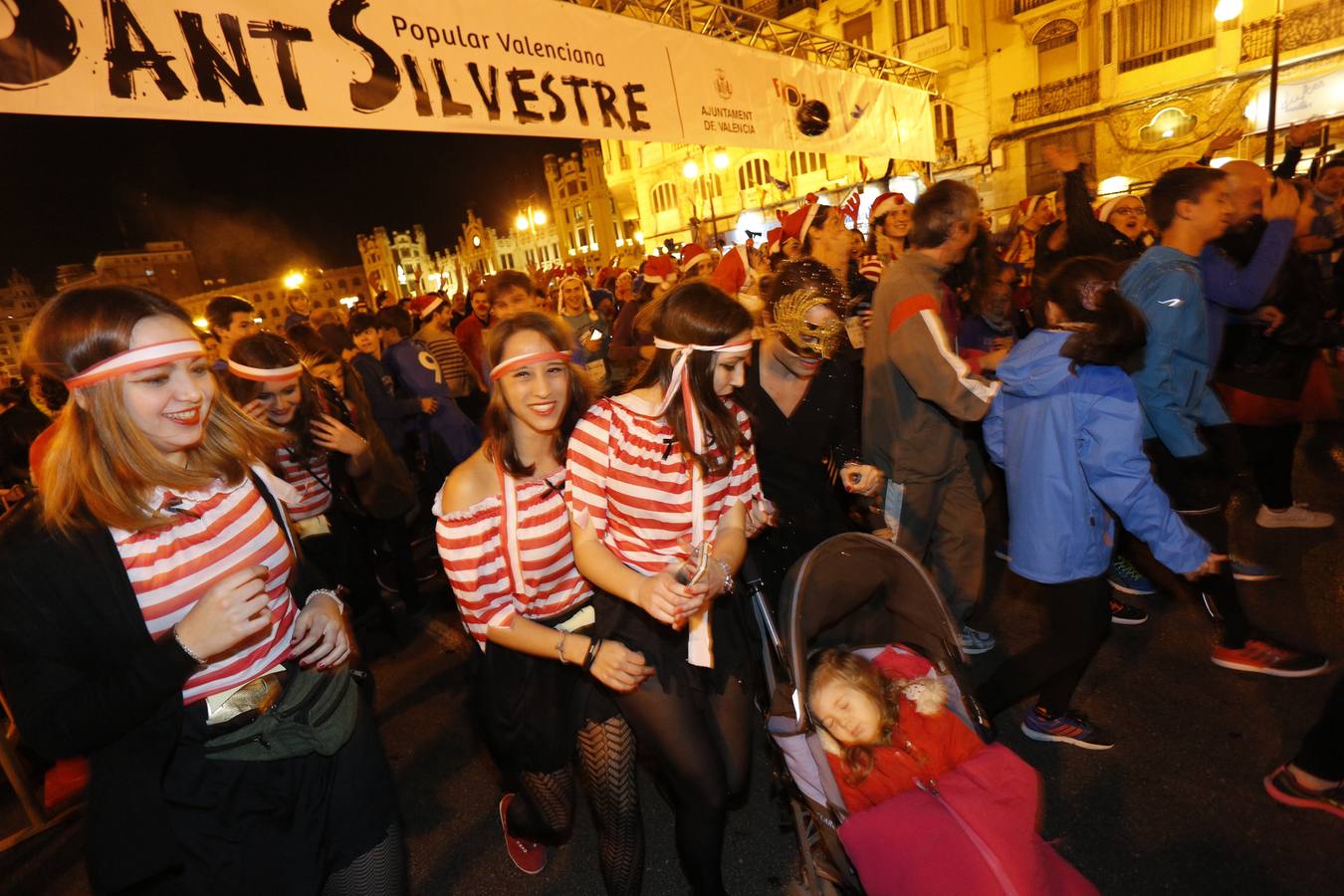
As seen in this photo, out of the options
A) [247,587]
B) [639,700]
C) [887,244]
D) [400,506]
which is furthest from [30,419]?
[887,244]

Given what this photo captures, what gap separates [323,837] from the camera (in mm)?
1907

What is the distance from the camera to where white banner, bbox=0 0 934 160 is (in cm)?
366

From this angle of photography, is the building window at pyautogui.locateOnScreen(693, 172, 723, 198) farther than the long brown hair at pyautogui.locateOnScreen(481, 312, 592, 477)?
Yes

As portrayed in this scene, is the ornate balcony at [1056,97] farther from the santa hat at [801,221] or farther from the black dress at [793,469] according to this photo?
the black dress at [793,469]

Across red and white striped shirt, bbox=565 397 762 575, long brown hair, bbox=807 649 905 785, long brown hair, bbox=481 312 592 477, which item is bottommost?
long brown hair, bbox=807 649 905 785

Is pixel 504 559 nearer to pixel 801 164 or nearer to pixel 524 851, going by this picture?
pixel 524 851

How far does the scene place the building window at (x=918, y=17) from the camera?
79.8 ft

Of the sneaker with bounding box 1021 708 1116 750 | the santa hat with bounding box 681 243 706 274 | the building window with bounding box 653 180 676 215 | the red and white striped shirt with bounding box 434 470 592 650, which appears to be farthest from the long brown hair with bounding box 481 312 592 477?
the building window with bounding box 653 180 676 215

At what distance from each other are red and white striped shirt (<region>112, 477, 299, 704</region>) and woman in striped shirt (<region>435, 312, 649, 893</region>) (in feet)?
1.70

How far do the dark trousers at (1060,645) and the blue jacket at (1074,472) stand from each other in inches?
3.4

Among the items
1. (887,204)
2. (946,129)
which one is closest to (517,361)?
(887,204)

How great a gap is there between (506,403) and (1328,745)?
10.7ft

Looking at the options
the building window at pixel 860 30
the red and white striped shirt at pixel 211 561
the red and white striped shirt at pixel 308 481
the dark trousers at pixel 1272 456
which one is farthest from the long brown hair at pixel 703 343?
the building window at pixel 860 30

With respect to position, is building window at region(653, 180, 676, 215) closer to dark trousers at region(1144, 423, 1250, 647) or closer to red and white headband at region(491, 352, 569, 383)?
dark trousers at region(1144, 423, 1250, 647)
